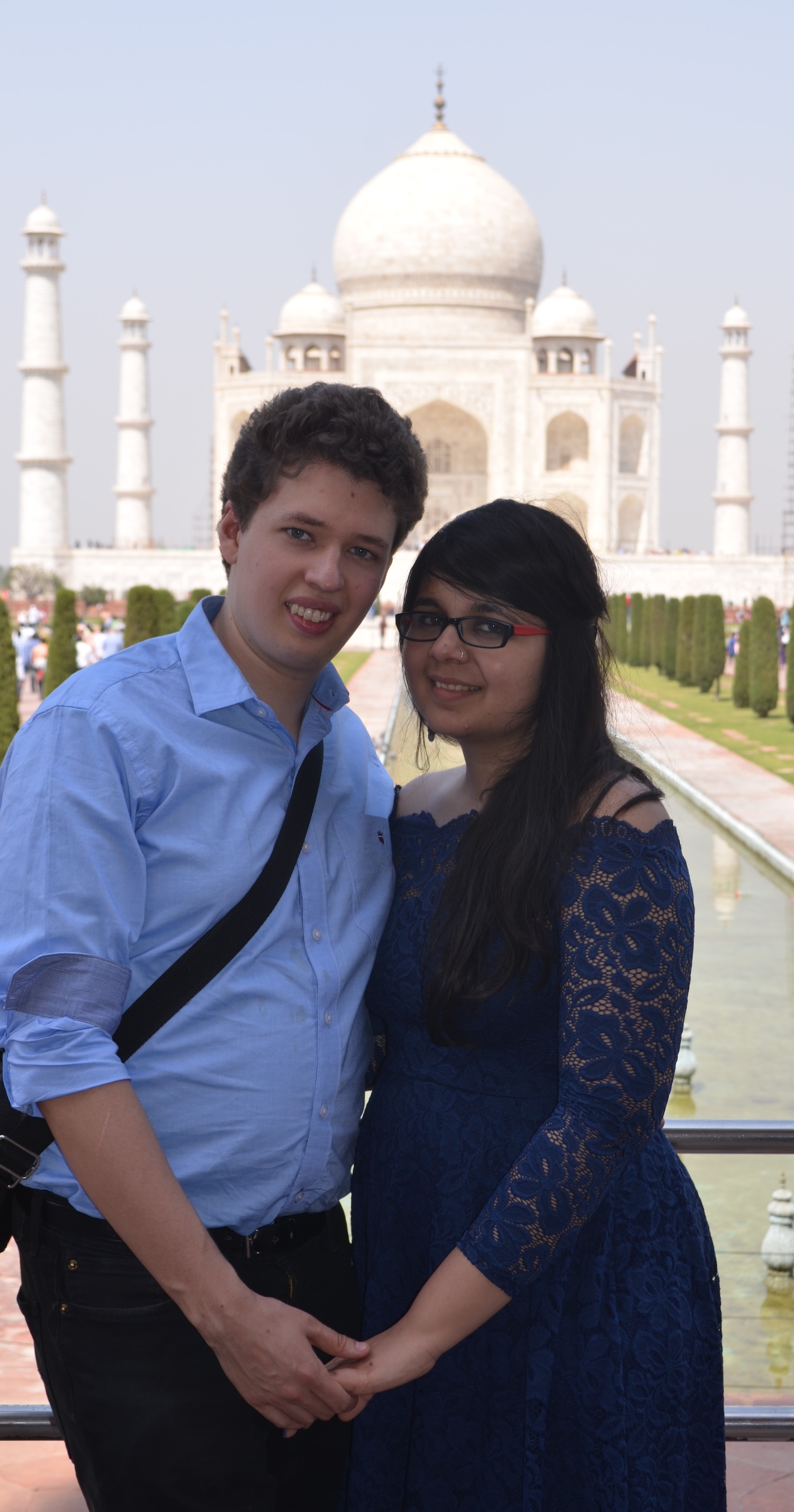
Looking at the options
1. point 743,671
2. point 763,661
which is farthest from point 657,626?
point 763,661

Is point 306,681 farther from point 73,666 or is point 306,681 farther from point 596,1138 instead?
point 73,666

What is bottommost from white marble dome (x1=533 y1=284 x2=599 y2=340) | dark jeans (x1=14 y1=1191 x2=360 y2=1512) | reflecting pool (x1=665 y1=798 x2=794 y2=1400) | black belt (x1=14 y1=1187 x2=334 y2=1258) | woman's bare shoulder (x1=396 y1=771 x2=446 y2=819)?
reflecting pool (x1=665 y1=798 x2=794 y2=1400)

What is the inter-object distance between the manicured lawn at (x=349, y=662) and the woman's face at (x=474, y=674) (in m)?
12.5

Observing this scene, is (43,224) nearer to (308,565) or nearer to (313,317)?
(313,317)

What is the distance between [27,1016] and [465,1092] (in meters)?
0.38

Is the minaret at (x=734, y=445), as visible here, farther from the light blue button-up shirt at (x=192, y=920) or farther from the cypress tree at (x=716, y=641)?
the light blue button-up shirt at (x=192, y=920)

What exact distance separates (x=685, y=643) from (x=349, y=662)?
12.8 ft

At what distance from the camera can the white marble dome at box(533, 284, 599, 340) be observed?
31562 mm

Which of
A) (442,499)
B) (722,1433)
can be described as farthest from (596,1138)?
(442,499)

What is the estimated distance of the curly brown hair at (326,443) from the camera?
1140mm

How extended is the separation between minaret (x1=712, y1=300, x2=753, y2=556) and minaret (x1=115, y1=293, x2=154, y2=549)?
38.9 feet

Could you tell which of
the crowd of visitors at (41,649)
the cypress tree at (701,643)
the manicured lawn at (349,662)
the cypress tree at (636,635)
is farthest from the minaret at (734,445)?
the crowd of visitors at (41,649)

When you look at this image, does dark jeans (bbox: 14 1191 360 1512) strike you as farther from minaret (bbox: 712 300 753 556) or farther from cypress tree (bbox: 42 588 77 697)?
minaret (bbox: 712 300 753 556)

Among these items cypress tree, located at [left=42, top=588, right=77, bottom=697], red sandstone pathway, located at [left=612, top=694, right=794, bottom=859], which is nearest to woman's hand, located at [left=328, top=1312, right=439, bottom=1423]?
red sandstone pathway, located at [left=612, top=694, right=794, bottom=859]
